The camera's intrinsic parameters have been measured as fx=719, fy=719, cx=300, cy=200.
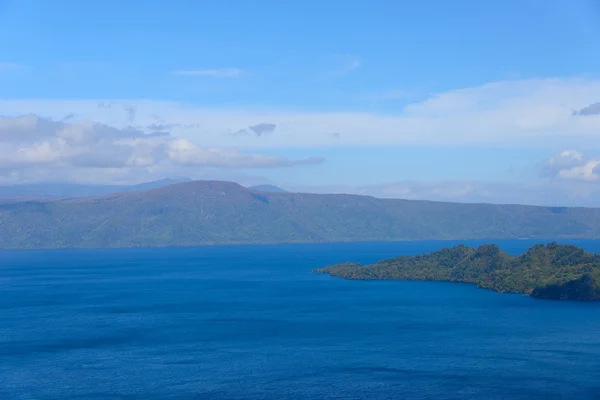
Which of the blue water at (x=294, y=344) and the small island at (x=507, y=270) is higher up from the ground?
the small island at (x=507, y=270)

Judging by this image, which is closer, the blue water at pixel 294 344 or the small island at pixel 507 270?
the blue water at pixel 294 344

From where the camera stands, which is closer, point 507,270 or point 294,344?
point 294,344

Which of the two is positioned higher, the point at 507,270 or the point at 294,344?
the point at 507,270

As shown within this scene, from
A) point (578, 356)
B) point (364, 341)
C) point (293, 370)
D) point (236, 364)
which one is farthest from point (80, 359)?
point (578, 356)

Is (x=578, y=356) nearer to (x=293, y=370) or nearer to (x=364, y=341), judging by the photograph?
(x=364, y=341)
